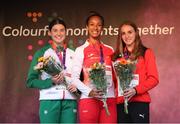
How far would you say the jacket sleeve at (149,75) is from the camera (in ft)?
20.8

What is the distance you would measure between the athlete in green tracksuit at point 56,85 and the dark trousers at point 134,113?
556 mm

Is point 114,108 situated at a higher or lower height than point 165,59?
lower

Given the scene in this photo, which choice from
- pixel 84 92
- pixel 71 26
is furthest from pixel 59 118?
pixel 71 26

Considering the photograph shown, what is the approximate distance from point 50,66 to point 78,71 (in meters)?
0.37

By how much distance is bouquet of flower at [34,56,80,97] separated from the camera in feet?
20.8

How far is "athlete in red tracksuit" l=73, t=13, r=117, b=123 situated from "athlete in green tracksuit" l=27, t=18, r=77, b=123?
3.9 inches

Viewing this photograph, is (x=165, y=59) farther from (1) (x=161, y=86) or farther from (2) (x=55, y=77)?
(2) (x=55, y=77)

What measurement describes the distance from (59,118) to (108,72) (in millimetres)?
811

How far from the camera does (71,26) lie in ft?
22.3

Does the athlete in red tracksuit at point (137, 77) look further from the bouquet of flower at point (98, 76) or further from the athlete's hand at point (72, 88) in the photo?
the athlete's hand at point (72, 88)

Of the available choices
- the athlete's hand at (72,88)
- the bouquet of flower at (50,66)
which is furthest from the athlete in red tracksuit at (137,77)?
the bouquet of flower at (50,66)

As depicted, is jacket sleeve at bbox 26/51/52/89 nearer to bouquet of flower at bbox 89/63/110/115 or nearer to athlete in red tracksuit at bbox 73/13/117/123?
athlete in red tracksuit at bbox 73/13/117/123

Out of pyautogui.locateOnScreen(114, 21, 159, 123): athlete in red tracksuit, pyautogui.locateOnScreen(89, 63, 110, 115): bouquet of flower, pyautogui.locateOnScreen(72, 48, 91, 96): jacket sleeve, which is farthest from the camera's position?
pyautogui.locateOnScreen(72, 48, 91, 96): jacket sleeve

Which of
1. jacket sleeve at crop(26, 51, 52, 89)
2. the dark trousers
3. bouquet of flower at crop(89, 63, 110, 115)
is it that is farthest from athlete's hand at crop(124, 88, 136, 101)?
jacket sleeve at crop(26, 51, 52, 89)
